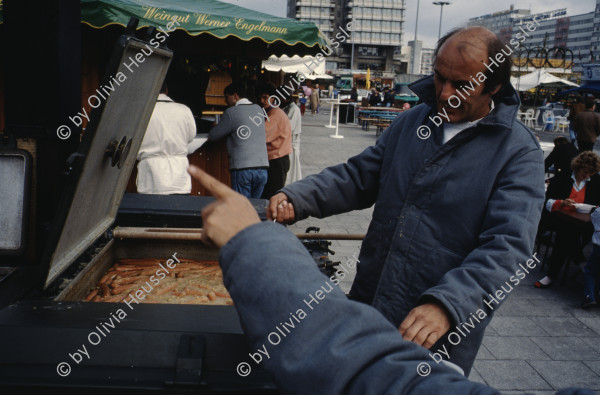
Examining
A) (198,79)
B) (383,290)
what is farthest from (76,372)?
(198,79)

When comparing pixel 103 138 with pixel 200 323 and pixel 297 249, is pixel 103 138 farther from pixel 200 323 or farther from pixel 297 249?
pixel 297 249

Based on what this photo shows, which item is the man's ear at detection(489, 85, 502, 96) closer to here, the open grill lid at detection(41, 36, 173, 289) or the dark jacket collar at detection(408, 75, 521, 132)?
the dark jacket collar at detection(408, 75, 521, 132)

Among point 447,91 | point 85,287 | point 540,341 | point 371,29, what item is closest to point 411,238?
point 447,91

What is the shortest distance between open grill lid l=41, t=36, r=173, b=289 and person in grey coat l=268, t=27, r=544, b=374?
63 cm

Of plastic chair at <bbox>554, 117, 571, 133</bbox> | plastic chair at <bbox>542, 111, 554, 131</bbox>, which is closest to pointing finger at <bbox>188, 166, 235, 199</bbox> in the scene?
plastic chair at <bbox>542, 111, 554, 131</bbox>

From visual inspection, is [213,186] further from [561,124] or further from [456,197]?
[561,124]

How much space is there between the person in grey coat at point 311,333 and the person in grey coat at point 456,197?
71 cm

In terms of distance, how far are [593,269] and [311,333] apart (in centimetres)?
573

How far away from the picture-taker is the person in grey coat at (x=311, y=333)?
696 mm

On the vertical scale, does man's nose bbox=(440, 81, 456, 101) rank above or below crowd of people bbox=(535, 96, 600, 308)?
above

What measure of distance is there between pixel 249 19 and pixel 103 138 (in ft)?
17.6

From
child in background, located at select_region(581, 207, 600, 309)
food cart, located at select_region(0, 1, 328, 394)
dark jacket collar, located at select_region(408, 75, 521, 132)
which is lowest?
child in background, located at select_region(581, 207, 600, 309)

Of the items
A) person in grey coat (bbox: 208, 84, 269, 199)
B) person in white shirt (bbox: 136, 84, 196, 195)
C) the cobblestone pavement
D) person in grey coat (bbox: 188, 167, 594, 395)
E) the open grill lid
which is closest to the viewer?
person in grey coat (bbox: 188, 167, 594, 395)

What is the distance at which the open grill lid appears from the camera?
1.46m
